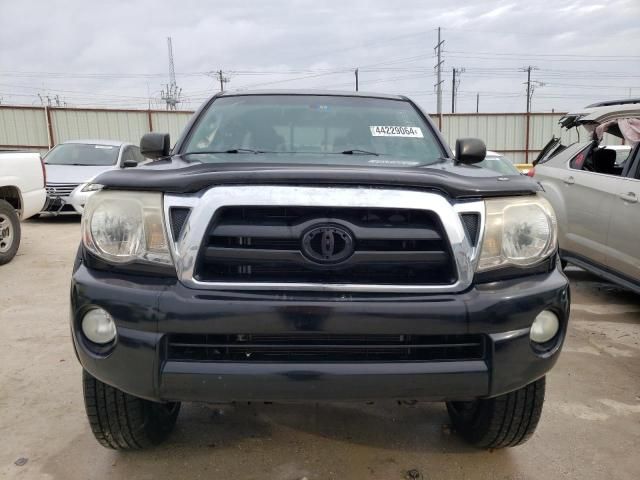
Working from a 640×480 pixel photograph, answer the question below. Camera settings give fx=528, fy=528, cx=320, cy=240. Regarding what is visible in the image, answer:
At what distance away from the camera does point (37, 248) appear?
7441 millimetres

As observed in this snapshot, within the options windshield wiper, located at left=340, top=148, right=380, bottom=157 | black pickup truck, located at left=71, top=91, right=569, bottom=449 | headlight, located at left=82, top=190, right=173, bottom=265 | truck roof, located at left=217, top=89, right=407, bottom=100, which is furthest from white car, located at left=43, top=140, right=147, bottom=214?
black pickup truck, located at left=71, top=91, right=569, bottom=449

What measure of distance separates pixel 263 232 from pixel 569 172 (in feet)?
15.2

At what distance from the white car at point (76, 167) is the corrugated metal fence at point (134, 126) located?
7545 millimetres

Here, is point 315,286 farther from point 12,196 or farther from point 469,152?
point 12,196

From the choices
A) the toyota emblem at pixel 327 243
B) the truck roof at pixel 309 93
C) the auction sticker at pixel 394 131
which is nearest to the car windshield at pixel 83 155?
the truck roof at pixel 309 93

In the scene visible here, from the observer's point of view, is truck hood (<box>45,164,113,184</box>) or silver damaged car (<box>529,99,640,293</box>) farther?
truck hood (<box>45,164,113,184</box>)

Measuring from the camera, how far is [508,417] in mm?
2260

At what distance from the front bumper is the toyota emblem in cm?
14

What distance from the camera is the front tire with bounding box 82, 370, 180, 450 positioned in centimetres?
215

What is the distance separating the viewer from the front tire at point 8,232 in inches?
251

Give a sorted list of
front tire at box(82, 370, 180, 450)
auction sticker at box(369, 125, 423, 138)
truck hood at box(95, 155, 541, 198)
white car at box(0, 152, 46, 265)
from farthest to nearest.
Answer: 1. white car at box(0, 152, 46, 265)
2. auction sticker at box(369, 125, 423, 138)
3. front tire at box(82, 370, 180, 450)
4. truck hood at box(95, 155, 541, 198)

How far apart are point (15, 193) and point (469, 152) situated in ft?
19.5

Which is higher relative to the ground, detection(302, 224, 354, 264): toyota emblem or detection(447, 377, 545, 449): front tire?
detection(302, 224, 354, 264): toyota emblem

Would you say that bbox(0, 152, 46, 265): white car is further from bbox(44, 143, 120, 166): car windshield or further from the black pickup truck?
the black pickup truck
